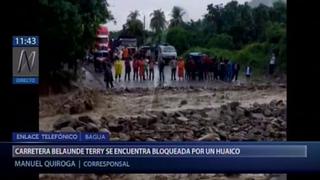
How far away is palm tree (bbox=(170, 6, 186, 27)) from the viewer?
5074mm

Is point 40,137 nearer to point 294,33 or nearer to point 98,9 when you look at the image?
point 98,9

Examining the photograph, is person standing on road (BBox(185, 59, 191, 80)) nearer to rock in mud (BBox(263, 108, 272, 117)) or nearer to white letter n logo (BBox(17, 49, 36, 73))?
rock in mud (BBox(263, 108, 272, 117))

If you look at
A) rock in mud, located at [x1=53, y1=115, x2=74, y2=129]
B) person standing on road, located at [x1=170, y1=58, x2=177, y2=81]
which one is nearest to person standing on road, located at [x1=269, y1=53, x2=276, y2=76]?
person standing on road, located at [x1=170, y1=58, x2=177, y2=81]

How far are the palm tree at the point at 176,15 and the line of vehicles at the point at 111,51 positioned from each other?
168 mm

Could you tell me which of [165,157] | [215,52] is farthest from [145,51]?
[165,157]

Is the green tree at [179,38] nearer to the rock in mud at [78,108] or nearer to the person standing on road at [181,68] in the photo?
the person standing on road at [181,68]

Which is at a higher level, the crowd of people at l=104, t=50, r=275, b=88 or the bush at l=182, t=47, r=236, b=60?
the bush at l=182, t=47, r=236, b=60

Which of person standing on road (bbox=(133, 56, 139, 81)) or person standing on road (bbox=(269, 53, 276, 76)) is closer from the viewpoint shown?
person standing on road (bbox=(269, 53, 276, 76))

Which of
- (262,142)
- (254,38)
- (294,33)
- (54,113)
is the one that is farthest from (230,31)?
(54,113)

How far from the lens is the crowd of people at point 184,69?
202 inches

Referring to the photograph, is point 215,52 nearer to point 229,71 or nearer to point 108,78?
point 229,71

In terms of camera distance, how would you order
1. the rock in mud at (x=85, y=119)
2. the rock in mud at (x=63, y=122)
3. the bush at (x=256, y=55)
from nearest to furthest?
the rock in mud at (x=63, y=122)
the rock in mud at (x=85, y=119)
the bush at (x=256, y=55)

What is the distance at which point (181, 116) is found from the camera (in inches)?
202

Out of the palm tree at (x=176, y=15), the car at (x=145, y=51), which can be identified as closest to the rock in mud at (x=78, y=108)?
the car at (x=145, y=51)
